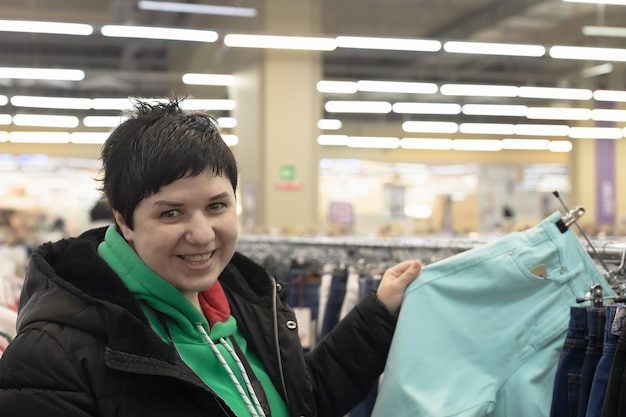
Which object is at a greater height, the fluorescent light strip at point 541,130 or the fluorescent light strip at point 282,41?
the fluorescent light strip at point 282,41

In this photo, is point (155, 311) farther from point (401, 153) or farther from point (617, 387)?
point (401, 153)

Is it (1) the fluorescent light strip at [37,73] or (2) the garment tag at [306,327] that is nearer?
(2) the garment tag at [306,327]

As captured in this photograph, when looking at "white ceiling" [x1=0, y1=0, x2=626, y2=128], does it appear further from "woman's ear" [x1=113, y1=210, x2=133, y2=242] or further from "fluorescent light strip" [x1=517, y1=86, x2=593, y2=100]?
"woman's ear" [x1=113, y1=210, x2=133, y2=242]

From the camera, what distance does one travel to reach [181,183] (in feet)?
4.62

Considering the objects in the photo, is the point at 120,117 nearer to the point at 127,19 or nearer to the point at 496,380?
the point at 496,380

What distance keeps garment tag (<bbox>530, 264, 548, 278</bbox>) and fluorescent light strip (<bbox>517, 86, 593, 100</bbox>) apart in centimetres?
1126

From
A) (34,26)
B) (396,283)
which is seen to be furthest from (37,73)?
(396,283)

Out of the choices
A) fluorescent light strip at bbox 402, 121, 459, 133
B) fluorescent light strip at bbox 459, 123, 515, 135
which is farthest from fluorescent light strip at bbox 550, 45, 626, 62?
fluorescent light strip at bbox 459, 123, 515, 135

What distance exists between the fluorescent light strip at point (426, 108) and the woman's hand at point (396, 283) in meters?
12.7

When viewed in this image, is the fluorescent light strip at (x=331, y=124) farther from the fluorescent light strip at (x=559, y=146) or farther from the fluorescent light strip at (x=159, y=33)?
the fluorescent light strip at (x=159, y=33)

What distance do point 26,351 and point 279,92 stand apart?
9074 millimetres

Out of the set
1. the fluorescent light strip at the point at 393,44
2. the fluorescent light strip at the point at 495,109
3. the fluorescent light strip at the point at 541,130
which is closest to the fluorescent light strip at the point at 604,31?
the fluorescent light strip at the point at 393,44

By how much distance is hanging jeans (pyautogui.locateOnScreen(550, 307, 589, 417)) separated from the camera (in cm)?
140

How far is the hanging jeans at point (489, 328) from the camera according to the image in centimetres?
155
